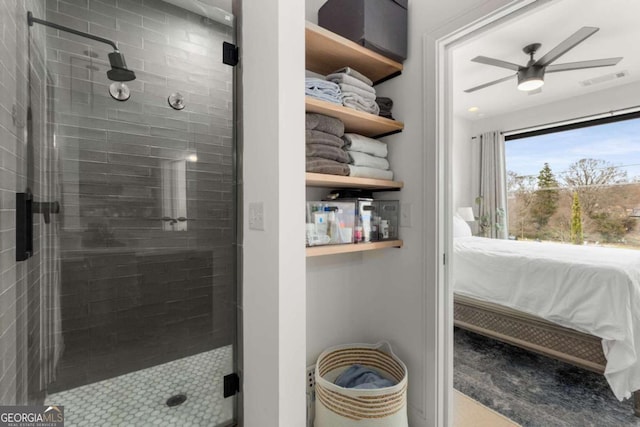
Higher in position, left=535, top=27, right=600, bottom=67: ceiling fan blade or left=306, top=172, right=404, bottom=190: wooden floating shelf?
left=535, top=27, right=600, bottom=67: ceiling fan blade

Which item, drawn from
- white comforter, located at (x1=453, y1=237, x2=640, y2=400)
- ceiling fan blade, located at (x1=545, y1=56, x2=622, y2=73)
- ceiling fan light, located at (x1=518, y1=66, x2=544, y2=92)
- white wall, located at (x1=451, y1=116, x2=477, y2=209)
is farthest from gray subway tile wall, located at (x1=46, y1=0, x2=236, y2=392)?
white wall, located at (x1=451, y1=116, x2=477, y2=209)

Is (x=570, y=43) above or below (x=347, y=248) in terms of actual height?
above

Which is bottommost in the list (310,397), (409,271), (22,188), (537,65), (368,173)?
(310,397)

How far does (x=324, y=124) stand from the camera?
1443 mm

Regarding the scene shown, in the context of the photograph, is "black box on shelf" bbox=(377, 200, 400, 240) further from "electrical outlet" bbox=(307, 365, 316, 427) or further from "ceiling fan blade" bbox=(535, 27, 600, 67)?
"ceiling fan blade" bbox=(535, 27, 600, 67)

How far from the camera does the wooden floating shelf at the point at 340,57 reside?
1407mm

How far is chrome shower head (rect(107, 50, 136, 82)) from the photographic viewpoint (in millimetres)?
1292

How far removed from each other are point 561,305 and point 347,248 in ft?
5.94

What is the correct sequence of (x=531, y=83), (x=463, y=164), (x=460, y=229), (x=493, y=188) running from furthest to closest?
(x=463, y=164)
(x=493, y=188)
(x=460, y=229)
(x=531, y=83)

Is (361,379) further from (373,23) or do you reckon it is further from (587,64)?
(587,64)

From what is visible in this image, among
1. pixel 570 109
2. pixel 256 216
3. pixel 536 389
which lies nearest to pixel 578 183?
pixel 570 109

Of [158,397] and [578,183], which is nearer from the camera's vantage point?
[158,397]

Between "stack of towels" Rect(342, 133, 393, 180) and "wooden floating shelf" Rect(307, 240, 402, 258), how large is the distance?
35 cm

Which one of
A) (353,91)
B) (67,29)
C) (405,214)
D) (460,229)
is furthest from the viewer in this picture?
(460,229)
